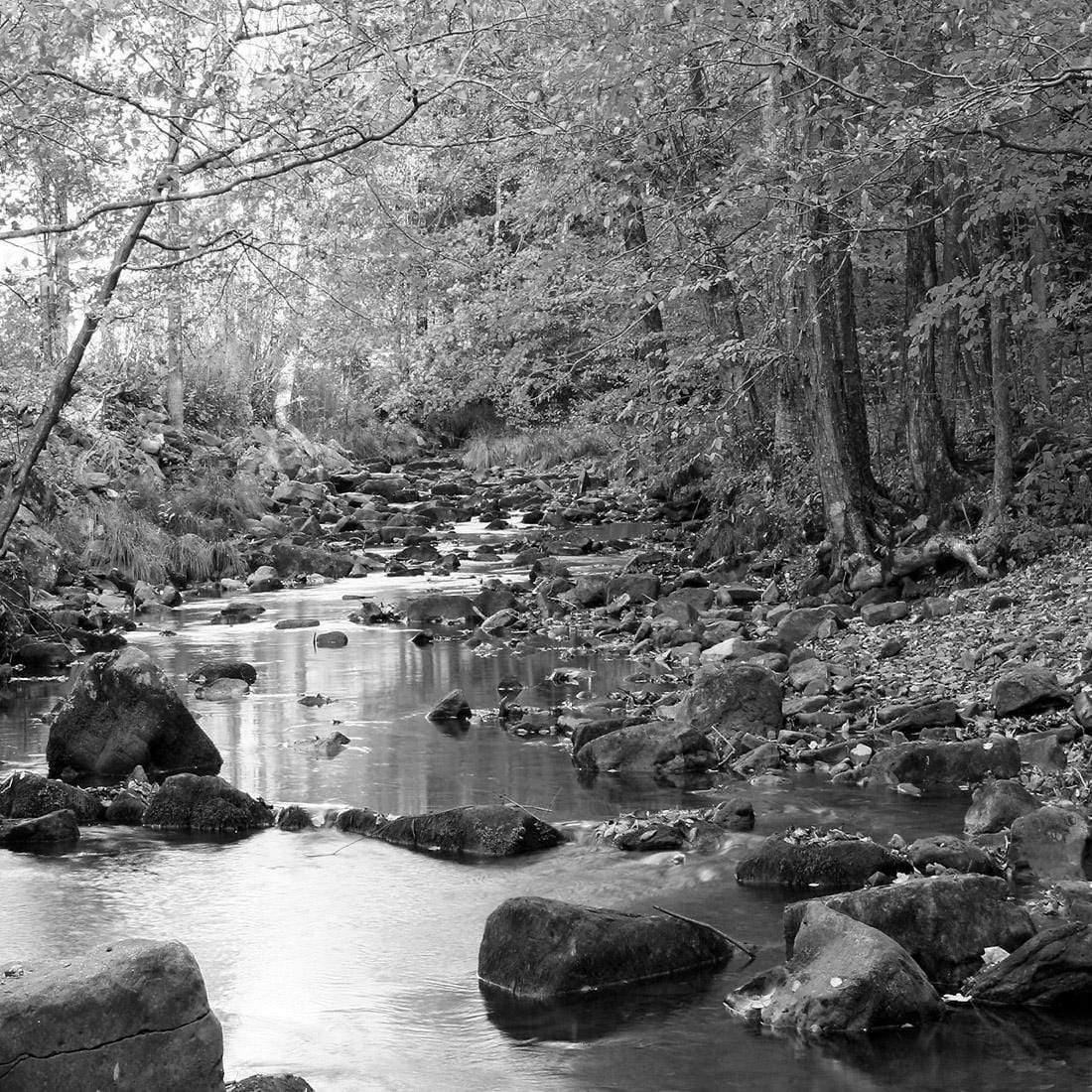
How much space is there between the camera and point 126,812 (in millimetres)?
9391

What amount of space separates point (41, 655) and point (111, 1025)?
11.3 metres

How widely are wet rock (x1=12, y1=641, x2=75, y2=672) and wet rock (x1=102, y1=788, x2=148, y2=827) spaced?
20.5ft

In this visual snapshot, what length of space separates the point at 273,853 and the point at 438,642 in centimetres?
770

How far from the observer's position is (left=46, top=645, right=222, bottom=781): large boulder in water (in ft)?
34.4

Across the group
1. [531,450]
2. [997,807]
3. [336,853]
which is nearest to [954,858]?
[997,807]

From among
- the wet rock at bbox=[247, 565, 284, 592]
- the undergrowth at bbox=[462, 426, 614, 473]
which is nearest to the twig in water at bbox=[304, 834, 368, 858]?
the wet rock at bbox=[247, 565, 284, 592]

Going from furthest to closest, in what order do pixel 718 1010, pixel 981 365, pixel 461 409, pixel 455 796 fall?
pixel 461 409
pixel 981 365
pixel 455 796
pixel 718 1010

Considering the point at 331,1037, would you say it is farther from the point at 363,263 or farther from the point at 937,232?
the point at 937,232

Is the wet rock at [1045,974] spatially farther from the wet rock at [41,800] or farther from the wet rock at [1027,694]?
the wet rock at [41,800]

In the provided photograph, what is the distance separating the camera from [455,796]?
32.0ft

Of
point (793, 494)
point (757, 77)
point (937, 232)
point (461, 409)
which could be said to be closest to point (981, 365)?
point (937, 232)

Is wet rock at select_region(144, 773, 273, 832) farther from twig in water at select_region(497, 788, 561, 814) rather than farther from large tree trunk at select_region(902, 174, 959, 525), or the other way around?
large tree trunk at select_region(902, 174, 959, 525)

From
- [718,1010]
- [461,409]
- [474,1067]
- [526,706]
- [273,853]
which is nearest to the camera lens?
[474,1067]

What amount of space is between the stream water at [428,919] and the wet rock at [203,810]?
0.71 feet
